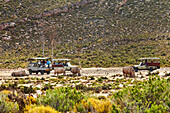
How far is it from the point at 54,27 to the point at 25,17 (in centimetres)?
987

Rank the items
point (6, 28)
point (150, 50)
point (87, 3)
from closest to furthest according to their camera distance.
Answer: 1. point (150, 50)
2. point (6, 28)
3. point (87, 3)

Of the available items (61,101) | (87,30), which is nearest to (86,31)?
(87,30)

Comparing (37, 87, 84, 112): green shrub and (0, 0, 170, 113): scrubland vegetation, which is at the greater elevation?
(0, 0, 170, 113): scrubland vegetation

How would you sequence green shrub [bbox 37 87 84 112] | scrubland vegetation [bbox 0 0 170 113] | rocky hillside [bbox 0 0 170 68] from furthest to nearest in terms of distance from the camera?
1. rocky hillside [bbox 0 0 170 68]
2. scrubland vegetation [bbox 0 0 170 113]
3. green shrub [bbox 37 87 84 112]

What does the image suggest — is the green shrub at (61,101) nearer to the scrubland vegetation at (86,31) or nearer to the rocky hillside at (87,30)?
the rocky hillside at (87,30)

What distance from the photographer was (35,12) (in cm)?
6006

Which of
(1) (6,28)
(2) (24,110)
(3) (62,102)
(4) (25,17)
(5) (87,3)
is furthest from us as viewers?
(5) (87,3)

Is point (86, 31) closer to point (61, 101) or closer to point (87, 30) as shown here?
point (87, 30)

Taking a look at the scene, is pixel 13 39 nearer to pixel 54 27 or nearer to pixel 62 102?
pixel 54 27

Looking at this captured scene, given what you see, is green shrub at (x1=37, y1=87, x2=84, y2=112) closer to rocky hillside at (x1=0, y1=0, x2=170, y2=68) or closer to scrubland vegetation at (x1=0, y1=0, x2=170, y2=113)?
rocky hillside at (x1=0, y1=0, x2=170, y2=68)

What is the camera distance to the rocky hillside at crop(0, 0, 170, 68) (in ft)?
150

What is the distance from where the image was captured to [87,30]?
186ft

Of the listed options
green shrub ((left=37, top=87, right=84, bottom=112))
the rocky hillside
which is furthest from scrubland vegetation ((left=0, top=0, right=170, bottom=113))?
green shrub ((left=37, top=87, right=84, bottom=112))

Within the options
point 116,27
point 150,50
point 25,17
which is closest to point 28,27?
point 25,17
